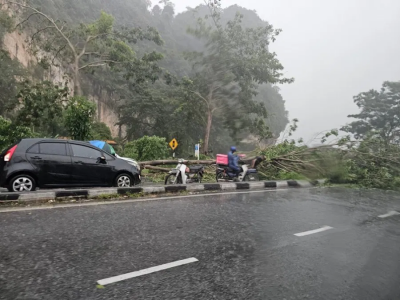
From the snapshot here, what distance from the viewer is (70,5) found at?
4450 centimetres

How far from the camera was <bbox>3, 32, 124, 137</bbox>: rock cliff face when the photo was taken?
2958 centimetres

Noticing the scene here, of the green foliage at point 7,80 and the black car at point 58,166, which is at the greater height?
the green foliage at point 7,80

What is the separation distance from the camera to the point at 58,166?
7156mm

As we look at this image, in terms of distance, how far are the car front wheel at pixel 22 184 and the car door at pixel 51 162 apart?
19 centimetres

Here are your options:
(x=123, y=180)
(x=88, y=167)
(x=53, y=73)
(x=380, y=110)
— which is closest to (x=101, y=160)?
(x=88, y=167)

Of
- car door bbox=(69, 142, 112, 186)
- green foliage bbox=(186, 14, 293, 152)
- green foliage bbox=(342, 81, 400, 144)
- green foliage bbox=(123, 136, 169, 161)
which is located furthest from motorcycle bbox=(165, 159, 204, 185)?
green foliage bbox=(342, 81, 400, 144)

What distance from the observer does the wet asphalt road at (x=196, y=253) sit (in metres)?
2.95

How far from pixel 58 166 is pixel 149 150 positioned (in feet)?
32.5

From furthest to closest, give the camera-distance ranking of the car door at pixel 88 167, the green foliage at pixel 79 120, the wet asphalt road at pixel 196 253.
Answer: the green foliage at pixel 79 120, the car door at pixel 88 167, the wet asphalt road at pixel 196 253

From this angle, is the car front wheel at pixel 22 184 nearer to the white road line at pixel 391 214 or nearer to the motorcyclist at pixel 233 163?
the motorcyclist at pixel 233 163

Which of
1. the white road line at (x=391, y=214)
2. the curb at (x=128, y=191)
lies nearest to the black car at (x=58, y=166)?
the curb at (x=128, y=191)

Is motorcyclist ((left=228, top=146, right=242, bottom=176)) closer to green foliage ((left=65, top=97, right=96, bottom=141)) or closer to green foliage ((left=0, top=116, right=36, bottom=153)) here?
green foliage ((left=65, top=97, right=96, bottom=141))

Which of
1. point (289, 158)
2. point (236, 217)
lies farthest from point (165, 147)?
point (236, 217)

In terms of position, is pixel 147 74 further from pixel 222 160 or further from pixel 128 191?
pixel 128 191
